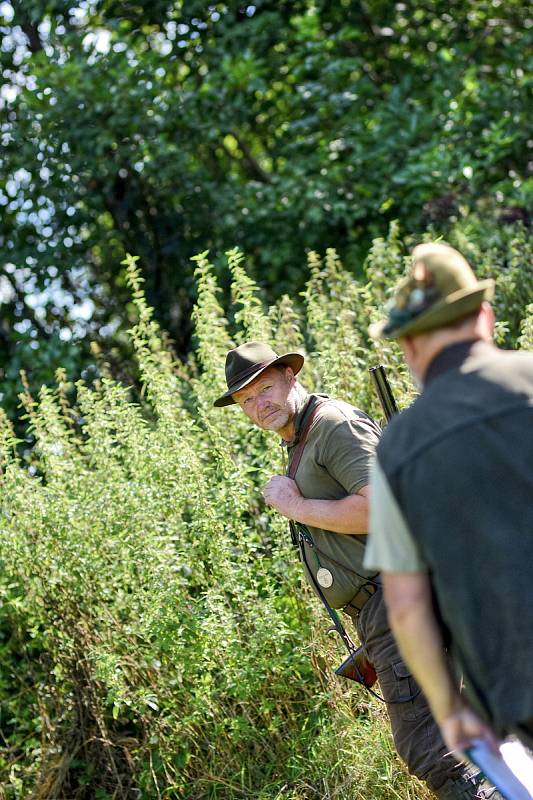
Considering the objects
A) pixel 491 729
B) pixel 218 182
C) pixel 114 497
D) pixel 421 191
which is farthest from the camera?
pixel 218 182

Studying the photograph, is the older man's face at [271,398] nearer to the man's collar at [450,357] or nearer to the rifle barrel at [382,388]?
the rifle barrel at [382,388]

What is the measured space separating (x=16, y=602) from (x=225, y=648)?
1.31 metres

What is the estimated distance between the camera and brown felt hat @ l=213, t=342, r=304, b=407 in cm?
369

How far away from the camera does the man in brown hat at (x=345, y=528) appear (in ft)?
10.9

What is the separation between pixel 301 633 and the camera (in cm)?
479

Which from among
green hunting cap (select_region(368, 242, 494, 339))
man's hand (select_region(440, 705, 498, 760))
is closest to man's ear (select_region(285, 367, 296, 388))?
green hunting cap (select_region(368, 242, 494, 339))

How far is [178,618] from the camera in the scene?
4680 millimetres

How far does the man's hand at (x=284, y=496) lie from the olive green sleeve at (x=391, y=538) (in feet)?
3.73

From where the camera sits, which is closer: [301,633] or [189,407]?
[301,633]

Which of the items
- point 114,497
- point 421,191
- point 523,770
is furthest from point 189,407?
point 523,770

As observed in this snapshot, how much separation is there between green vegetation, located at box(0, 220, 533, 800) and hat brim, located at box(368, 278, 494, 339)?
246 cm

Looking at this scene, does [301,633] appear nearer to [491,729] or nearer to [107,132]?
[491,729]

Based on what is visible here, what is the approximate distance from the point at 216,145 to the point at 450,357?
8.48 metres

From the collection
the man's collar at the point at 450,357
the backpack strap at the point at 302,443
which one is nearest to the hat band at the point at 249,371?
the backpack strap at the point at 302,443
